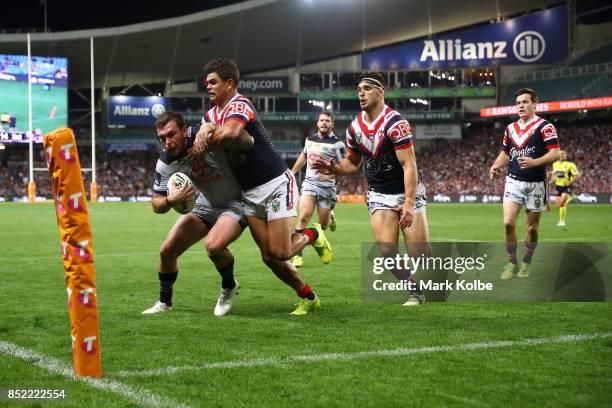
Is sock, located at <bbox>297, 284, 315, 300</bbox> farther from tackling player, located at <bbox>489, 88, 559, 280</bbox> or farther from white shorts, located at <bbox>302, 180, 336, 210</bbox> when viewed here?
white shorts, located at <bbox>302, 180, 336, 210</bbox>

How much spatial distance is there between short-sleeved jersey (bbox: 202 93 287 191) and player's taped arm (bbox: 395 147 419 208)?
113 cm

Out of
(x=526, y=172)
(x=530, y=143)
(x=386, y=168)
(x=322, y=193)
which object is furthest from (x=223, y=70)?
(x=322, y=193)

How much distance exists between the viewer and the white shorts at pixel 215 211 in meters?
6.78

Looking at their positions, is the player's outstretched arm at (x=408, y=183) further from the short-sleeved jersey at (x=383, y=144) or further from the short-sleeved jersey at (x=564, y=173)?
the short-sleeved jersey at (x=564, y=173)

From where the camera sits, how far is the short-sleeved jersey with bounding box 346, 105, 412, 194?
7.00 metres

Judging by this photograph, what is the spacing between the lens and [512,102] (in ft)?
173

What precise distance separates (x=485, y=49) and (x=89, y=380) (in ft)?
173

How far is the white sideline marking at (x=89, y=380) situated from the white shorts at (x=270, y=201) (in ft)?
7.47

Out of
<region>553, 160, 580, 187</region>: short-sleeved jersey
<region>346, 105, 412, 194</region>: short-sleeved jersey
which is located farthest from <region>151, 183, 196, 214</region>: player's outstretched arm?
<region>553, 160, 580, 187</region>: short-sleeved jersey

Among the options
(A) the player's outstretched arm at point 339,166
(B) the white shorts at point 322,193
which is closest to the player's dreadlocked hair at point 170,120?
(A) the player's outstretched arm at point 339,166

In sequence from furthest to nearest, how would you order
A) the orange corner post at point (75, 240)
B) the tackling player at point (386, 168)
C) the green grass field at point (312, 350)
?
the tackling player at point (386, 168)
the orange corner post at point (75, 240)
the green grass field at point (312, 350)

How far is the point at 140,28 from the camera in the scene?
5034 cm

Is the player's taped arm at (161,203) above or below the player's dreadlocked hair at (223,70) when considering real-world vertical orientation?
below

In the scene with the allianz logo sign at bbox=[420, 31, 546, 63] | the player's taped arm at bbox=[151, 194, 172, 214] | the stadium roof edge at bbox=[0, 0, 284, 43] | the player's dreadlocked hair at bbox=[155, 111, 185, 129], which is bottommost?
the player's taped arm at bbox=[151, 194, 172, 214]
